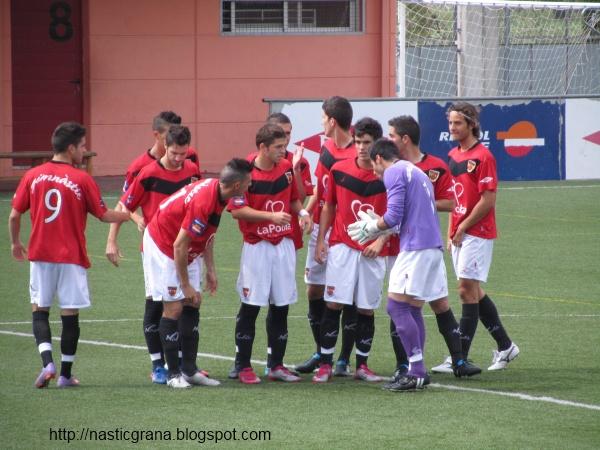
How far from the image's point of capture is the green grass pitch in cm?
743

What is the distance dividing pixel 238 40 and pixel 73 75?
3.44 m

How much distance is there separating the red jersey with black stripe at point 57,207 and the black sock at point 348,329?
6.56 ft

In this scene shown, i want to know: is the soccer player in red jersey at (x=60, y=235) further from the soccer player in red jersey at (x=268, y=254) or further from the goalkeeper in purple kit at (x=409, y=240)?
the goalkeeper in purple kit at (x=409, y=240)

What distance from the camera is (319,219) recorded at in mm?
9586

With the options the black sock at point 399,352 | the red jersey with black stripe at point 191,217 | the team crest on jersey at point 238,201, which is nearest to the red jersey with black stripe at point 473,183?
the black sock at point 399,352

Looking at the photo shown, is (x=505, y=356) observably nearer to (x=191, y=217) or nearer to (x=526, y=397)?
(x=526, y=397)

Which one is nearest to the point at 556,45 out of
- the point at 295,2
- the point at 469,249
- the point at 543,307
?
the point at 295,2

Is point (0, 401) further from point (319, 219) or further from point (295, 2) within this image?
point (295, 2)

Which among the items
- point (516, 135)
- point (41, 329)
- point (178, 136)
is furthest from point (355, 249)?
point (516, 135)

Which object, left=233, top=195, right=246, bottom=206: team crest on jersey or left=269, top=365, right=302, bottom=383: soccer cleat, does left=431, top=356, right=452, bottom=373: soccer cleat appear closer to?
left=269, top=365, right=302, bottom=383: soccer cleat

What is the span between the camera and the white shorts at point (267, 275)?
8969mm

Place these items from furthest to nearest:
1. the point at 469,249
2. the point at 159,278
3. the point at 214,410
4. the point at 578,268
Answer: the point at 578,268 < the point at 469,249 < the point at 159,278 < the point at 214,410

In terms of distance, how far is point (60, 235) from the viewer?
8.67 metres

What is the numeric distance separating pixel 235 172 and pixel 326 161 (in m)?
1.29
